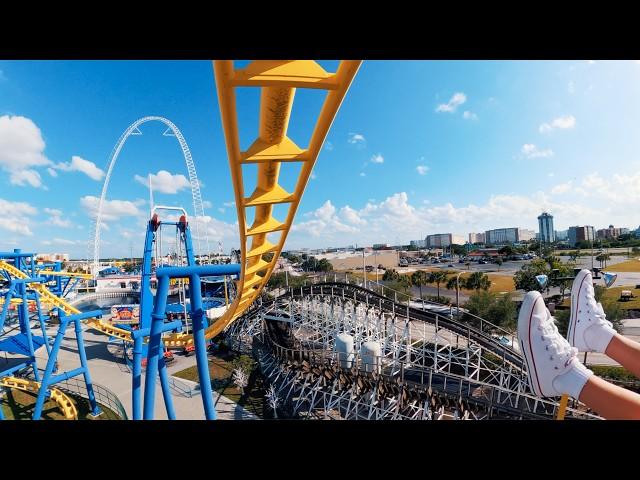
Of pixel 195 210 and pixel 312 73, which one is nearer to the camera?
pixel 312 73

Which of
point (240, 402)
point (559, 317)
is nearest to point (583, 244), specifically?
point (559, 317)

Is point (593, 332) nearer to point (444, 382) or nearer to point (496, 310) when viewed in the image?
point (444, 382)

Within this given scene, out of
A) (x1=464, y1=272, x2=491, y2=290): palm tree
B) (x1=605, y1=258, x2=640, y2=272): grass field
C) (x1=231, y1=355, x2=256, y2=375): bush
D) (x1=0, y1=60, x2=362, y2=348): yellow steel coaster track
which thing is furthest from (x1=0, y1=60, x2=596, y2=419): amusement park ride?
(x1=605, y1=258, x2=640, y2=272): grass field

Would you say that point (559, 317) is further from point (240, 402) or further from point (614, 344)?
point (240, 402)

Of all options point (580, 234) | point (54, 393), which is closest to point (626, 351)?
point (54, 393)

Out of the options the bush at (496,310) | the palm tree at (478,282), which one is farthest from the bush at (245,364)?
the palm tree at (478,282)

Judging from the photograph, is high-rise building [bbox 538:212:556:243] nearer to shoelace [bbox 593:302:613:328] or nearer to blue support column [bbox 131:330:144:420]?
shoelace [bbox 593:302:613:328]
